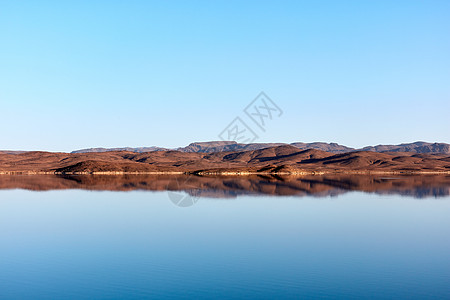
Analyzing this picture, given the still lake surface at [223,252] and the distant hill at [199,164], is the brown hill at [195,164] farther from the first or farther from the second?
the still lake surface at [223,252]

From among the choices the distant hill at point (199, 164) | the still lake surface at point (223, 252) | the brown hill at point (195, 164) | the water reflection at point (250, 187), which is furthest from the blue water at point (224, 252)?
the brown hill at point (195, 164)

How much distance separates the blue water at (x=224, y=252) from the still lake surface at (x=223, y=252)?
0.05m

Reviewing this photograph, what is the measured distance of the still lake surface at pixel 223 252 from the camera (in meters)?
14.5

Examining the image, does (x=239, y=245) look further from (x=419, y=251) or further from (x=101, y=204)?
(x=101, y=204)

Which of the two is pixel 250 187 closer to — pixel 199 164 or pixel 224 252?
pixel 224 252

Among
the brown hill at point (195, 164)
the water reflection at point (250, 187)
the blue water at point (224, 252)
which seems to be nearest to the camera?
the blue water at point (224, 252)

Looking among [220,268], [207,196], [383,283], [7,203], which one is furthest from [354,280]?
[7,203]

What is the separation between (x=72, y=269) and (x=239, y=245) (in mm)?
7809

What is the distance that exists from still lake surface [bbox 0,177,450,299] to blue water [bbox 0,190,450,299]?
0.15ft

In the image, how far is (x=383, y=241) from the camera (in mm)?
22453

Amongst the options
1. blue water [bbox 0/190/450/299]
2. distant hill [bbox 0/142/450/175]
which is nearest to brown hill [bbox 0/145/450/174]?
distant hill [bbox 0/142/450/175]

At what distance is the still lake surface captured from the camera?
14.5 m

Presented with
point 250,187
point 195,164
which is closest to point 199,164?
point 195,164

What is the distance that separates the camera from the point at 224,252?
64.2 ft
